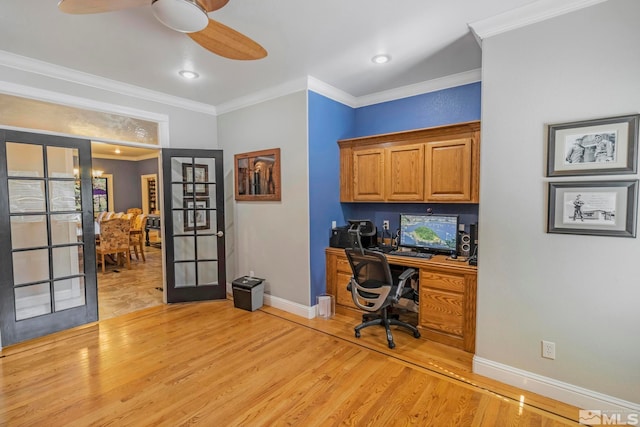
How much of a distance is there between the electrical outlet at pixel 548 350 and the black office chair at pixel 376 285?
108cm

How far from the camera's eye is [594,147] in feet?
6.29

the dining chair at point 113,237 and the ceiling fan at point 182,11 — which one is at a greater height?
the ceiling fan at point 182,11

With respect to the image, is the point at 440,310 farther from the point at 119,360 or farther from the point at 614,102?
the point at 119,360

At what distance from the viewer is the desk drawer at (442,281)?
2.75 m

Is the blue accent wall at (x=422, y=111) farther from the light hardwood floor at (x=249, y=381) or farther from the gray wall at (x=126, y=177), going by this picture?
the gray wall at (x=126, y=177)

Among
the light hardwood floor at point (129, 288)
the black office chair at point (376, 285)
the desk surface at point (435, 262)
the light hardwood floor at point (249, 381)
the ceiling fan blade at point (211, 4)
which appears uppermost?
the ceiling fan blade at point (211, 4)

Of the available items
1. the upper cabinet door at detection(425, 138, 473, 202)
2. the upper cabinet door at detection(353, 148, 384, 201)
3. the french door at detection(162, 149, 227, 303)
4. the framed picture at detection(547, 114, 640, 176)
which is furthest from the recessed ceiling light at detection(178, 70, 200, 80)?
the framed picture at detection(547, 114, 640, 176)

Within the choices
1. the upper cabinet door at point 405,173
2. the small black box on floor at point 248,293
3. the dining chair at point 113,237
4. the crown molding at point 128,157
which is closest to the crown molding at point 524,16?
the upper cabinet door at point 405,173

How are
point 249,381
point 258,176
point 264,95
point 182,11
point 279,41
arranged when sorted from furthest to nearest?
1. point 258,176
2. point 264,95
3. point 279,41
4. point 249,381
5. point 182,11

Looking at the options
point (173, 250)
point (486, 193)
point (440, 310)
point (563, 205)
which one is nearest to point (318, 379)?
point (440, 310)

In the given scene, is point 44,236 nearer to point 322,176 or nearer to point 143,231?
point 322,176

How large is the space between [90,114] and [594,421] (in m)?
5.10

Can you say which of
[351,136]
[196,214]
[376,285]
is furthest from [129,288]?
[351,136]

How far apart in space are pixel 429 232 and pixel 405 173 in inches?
27.3
